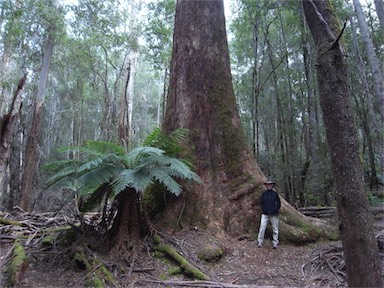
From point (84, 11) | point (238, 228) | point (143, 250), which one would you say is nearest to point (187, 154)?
point (238, 228)

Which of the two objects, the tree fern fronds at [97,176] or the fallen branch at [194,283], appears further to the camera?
the tree fern fronds at [97,176]

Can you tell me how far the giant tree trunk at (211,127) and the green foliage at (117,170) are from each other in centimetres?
109

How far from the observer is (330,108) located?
259 cm

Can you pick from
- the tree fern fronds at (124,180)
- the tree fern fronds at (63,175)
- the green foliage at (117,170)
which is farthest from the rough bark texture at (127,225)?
the tree fern fronds at (63,175)

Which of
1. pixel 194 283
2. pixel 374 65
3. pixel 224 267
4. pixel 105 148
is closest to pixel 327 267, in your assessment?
pixel 224 267

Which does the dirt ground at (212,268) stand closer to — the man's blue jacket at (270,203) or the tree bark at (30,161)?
the man's blue jacket at (270,203)

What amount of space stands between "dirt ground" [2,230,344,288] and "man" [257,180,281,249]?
0.14 meters

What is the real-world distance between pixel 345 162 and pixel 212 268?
2.32 metres

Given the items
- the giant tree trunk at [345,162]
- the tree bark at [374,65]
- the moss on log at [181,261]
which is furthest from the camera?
the tree bark at [374,65]

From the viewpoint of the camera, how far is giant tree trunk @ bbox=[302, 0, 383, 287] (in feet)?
7.76

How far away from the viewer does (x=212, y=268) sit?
3.99m

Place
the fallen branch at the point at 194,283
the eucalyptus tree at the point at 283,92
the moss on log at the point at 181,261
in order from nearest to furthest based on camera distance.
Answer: the fallen branch at the point at 194,283
the moss on log at the point at 181,261
the eucalyptus tree at the point at 283,92

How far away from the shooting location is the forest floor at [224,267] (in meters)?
3.52

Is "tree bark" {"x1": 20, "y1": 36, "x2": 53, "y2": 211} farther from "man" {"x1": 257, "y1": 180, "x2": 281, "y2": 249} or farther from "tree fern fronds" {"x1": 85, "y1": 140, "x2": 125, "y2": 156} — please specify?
"man" {"x1": 257, "y1": 180, "x2": 281, "y2": 249}
